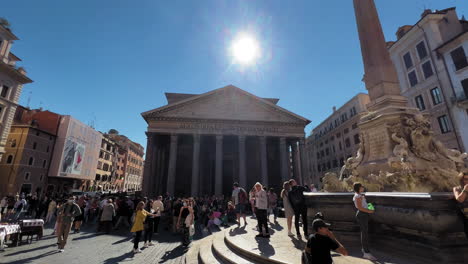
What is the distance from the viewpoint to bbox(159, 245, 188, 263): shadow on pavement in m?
5.95

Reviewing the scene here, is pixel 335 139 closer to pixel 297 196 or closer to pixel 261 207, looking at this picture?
pixel 261 207

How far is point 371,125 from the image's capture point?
5.64 meters

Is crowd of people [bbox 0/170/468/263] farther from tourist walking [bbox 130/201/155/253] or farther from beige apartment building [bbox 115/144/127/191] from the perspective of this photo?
beige apartment building [bbox 115/144/127/191]

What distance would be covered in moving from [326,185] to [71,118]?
40092 mm

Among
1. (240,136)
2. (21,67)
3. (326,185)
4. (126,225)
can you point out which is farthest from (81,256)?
(21,67)

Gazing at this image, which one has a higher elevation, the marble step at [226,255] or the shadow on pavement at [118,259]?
the marble step at [226,255]

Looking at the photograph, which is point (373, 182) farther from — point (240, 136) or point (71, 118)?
point (71, 118)

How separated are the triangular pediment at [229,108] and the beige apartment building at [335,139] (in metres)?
11.8

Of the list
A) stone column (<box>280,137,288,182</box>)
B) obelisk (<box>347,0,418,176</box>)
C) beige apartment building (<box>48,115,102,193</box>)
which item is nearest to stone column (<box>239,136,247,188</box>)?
stone column (<box>280,137,288,182</box>)

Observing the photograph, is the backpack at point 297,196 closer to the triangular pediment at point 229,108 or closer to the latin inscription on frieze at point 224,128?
the latin inscription on frieze at point 224,128

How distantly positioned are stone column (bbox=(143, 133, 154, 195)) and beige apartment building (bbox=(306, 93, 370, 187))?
26.0 metres

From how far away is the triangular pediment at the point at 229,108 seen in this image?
24.1 metres

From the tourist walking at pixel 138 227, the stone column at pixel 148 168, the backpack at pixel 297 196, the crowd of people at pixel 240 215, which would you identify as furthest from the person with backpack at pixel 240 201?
the stone column at pixel 148 168

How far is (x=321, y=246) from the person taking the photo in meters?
2.12
